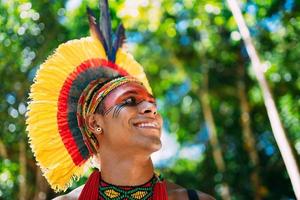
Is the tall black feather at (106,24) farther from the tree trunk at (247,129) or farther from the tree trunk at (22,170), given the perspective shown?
the tree trunk at (247,129)

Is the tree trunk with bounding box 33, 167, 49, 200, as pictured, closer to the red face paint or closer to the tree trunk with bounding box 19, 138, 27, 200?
the tree trunk with bounding box 19, 138, 27, 200

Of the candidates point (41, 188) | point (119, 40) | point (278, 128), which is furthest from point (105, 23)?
point (41, 188)

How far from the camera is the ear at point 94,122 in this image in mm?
3218

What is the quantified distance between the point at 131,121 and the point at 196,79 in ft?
29.7

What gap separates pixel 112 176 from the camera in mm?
3121

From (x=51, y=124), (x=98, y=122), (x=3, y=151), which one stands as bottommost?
(x=98, y=122)

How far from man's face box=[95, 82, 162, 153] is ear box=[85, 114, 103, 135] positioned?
32mm

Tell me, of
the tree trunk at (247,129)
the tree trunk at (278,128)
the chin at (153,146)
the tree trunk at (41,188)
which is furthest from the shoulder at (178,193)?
the tree trunk at (247,129)

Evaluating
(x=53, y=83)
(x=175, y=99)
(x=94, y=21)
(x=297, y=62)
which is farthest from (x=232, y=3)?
(x=175, y=99)

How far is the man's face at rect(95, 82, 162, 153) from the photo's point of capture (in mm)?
3000

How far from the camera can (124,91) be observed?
318cm

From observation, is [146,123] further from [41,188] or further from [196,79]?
[196,79]

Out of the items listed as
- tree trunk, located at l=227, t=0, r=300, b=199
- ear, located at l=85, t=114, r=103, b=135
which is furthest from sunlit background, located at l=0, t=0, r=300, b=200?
ear, located at l=85, t=114, r=103, b=135

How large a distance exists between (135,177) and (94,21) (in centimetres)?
117
